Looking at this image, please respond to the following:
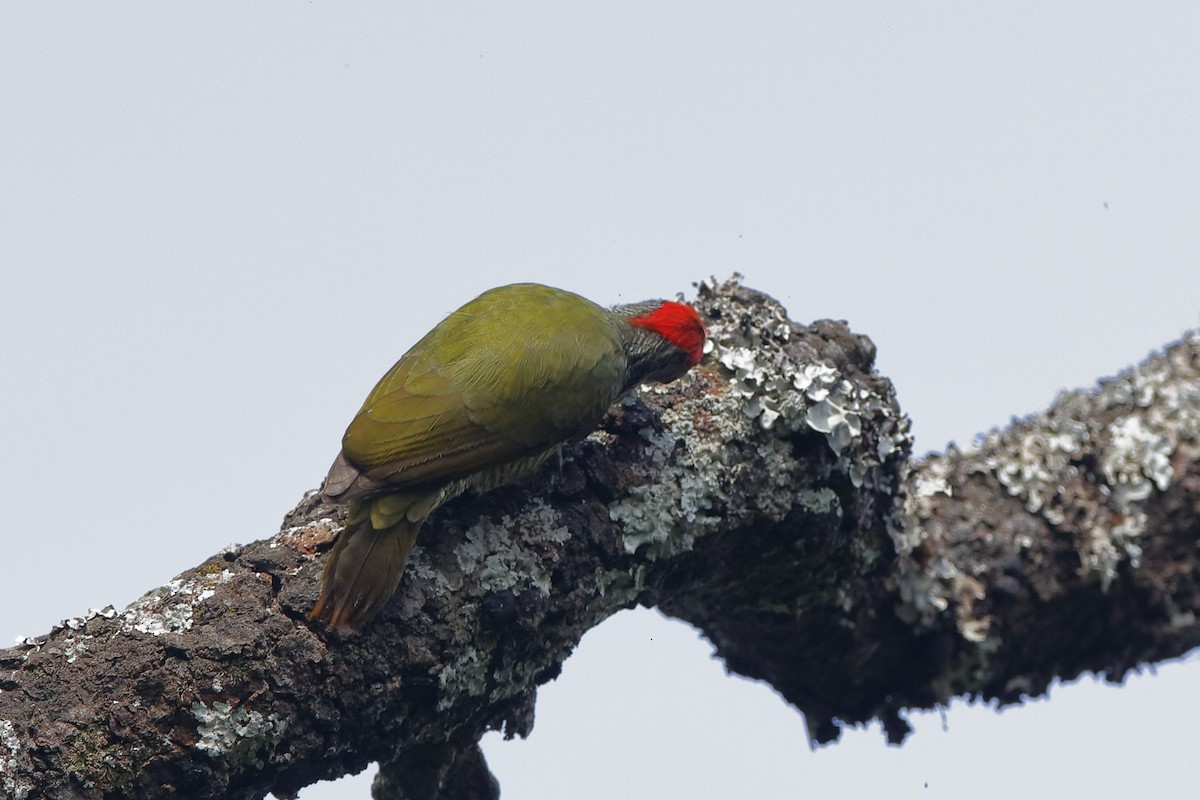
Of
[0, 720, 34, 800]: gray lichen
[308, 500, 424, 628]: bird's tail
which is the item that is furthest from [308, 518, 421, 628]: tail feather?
[0, 720, 34, 800]: gray lichen

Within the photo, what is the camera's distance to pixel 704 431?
4.29m

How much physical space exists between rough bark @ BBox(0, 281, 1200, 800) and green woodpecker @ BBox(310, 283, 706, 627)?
0.35 ft

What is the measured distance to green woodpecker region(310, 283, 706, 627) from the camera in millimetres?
3457

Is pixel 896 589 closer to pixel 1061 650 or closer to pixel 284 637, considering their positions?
pixel 1061 650

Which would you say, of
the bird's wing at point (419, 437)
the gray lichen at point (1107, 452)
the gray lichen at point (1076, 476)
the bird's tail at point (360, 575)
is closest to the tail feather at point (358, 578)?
the bird's tail at point (360, 575)

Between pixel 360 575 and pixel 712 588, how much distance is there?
1790 mm

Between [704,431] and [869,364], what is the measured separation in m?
0.92

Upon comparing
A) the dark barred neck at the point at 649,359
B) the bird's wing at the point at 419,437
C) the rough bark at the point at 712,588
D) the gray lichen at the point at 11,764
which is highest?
the dark barred neck at the point at 649,359

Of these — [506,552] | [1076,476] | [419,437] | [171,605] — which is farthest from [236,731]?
[1076,476]

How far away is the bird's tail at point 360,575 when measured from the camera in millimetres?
3248

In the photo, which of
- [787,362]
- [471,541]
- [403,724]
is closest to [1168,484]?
[787,362]

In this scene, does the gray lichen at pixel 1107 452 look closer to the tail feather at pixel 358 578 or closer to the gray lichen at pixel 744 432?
the gray lichen at pixel 744 432

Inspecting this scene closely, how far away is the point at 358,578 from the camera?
3254 mm

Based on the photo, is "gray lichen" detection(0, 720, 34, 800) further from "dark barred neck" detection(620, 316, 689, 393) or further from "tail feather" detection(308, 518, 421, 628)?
"dark barred neck" detection(620, 316, 689, 393)
